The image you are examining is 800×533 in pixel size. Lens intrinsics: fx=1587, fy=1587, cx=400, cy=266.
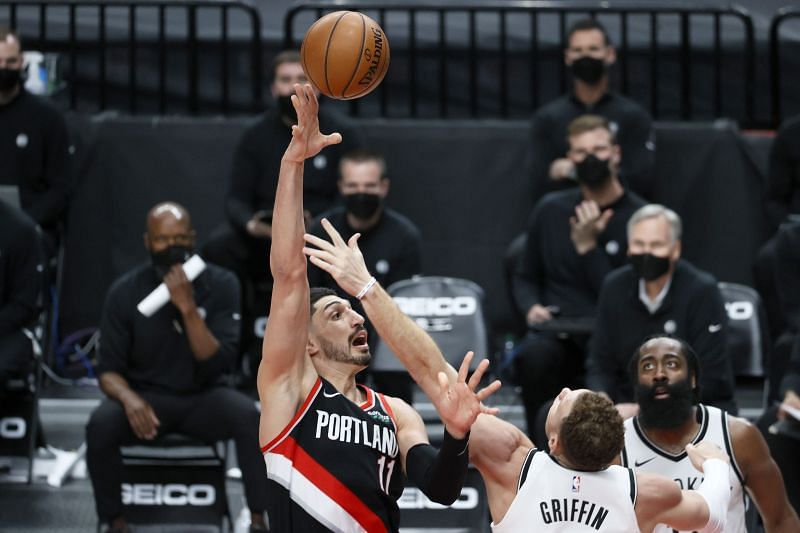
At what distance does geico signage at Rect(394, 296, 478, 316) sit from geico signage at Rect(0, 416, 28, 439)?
7.44 ft

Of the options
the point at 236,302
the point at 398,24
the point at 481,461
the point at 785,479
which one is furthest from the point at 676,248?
the point at 398,24

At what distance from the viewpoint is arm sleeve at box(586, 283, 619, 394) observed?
27.3ft

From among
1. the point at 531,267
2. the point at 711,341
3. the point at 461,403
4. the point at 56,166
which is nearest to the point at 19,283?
the point at 56,166

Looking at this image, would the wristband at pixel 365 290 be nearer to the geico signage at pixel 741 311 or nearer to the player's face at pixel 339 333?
the player's face at pixel 339 333

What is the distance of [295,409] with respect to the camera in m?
5.61

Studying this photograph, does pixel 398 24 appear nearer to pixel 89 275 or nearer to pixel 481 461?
pixel 89 275

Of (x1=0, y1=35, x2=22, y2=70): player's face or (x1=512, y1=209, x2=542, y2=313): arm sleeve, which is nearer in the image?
(x1=512, y1=209, x2=542, y2=313): arm sleeve

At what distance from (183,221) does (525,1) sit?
405 cm

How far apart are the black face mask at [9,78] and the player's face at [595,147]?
3.56 meters

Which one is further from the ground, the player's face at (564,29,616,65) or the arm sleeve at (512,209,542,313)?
the player's face at (564,29,616,65)

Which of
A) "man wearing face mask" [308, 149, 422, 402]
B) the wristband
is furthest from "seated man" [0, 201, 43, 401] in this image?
the wristband

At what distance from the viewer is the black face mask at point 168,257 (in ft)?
28.3

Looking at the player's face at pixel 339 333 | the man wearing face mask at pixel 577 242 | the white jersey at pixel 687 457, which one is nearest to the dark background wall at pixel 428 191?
the man wearing face mask at pixel 577 242

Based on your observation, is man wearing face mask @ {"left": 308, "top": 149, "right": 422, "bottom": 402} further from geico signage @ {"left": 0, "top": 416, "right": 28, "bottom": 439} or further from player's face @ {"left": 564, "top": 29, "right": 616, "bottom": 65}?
geico signage @ {"left": 0, "top": 416, "right": 28, "bottom": 439}
